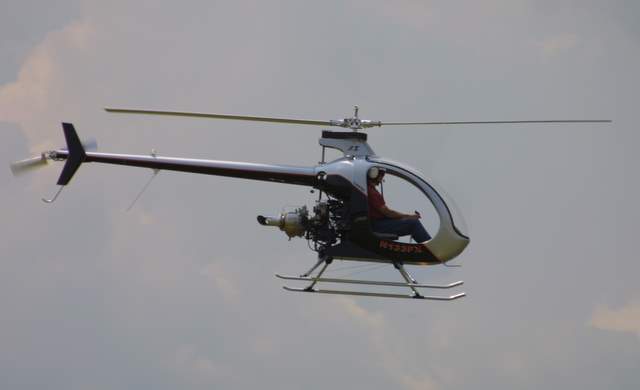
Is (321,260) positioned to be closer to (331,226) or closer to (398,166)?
(331,226)

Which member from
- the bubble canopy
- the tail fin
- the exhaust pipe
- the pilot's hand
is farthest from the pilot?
the tail fin

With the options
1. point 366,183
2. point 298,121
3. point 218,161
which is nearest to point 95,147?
point 218,161

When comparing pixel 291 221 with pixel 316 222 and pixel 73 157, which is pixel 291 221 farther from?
pixel 73 157

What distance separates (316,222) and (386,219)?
148cm

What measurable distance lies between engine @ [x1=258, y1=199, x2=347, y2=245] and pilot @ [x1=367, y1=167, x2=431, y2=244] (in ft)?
2.15

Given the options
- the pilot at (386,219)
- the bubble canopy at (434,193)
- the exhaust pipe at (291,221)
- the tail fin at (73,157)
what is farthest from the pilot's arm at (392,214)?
the tail fin at (73,157)

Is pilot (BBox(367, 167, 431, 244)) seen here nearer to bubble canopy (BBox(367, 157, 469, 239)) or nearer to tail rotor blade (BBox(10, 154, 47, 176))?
bubble canopy (BBox(367, 157, 469, 239))

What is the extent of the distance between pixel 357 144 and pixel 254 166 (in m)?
2.26

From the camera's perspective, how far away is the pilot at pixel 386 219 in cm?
2236

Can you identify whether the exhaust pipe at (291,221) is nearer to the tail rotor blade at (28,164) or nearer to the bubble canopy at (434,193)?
the bubble canopy at (434,193)

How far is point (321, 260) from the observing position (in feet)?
74.1

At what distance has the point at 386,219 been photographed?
22438mm

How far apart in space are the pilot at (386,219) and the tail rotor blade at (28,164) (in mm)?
7658

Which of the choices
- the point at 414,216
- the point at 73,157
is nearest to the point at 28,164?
the point at 73,157
